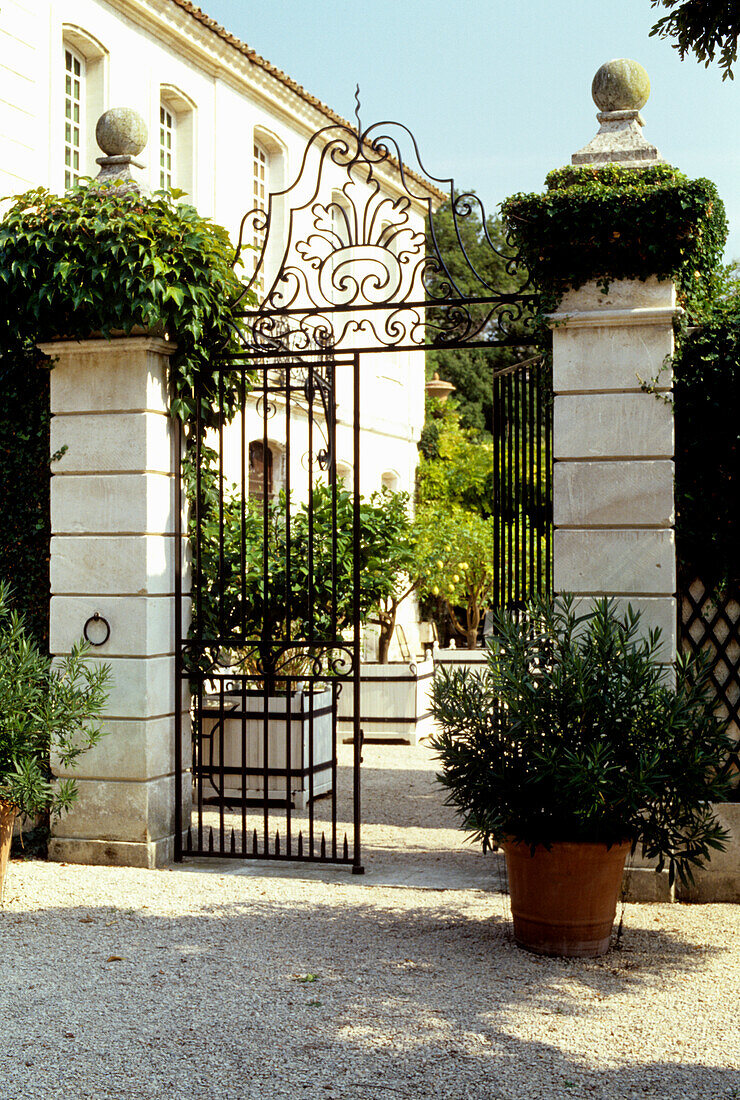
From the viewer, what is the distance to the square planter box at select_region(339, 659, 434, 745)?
482 inches

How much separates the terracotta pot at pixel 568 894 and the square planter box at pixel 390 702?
7.25 metres

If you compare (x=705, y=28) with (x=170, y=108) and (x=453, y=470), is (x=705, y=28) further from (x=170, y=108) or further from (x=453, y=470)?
(x=453, y=470)

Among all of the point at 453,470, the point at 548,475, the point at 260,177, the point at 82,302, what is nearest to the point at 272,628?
the point at 548,475

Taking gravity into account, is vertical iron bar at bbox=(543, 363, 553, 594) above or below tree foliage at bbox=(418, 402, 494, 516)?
below

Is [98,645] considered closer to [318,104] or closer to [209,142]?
[209,142]

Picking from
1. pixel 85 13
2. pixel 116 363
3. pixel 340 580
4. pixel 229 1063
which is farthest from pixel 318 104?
pixel 229 1063

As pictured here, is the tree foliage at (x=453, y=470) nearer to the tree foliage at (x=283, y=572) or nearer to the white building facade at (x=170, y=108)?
the white building facade at (x=170, y=108)

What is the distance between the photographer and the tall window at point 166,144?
14297mm

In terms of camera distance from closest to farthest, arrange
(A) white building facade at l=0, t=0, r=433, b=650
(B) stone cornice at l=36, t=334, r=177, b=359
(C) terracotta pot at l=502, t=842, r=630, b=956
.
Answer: (C) terracotta pot at l=502, t=842, r=630, b=956, (B) stone cornice at l=36, t=334, r=177, b=359, (A) white building facade at l=0, t=0, r=433, b=650

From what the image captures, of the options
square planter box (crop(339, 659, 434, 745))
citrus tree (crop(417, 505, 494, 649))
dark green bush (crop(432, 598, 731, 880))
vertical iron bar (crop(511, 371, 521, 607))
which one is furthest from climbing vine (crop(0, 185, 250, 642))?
citrus tree (crop(417, 505, 494, 649))

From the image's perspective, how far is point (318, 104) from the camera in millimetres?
16469

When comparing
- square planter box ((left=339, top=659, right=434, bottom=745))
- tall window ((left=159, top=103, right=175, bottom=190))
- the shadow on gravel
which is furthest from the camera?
tall window ((left=159, top=103, right=175, bottom=190))

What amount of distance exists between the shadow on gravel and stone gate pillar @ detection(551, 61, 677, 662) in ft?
5.74

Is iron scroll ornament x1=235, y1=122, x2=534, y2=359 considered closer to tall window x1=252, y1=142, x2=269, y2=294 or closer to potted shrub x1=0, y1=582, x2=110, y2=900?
tall window x1=252, y1=142, x2=269, y2=294
